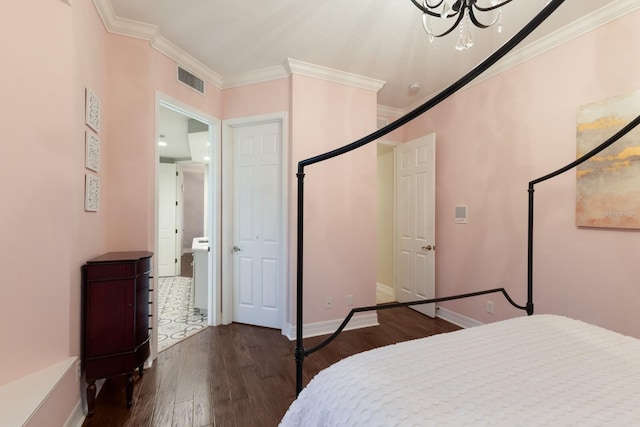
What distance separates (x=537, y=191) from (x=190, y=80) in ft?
11.1

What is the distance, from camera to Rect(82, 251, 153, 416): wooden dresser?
168cm

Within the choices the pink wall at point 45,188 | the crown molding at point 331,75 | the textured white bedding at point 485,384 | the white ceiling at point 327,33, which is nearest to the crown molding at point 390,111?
the crown molding at point 331,75

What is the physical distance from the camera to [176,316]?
11.2 ft

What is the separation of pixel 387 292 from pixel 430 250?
140 cm

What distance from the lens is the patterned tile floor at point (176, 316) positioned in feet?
9.23

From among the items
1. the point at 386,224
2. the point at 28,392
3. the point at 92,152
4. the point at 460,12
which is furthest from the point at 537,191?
the point at 28,392

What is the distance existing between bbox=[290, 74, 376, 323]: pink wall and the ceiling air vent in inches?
37.9

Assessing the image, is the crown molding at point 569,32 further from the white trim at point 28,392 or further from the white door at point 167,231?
the white door at point 167,231

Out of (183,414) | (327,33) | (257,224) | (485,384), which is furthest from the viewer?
(257,224)

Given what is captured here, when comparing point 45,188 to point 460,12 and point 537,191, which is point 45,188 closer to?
point 460,12

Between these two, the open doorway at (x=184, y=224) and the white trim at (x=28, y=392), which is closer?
the white trim at (x=28, y=392)

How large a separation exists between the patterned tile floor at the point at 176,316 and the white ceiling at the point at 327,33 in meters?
2.79

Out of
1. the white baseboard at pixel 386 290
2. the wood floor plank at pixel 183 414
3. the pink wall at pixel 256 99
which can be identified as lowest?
the wood floor plank at pixel 183 414

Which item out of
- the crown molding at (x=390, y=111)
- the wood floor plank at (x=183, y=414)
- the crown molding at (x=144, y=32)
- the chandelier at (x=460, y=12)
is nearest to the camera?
the chandelier at (x=460, y=12)
